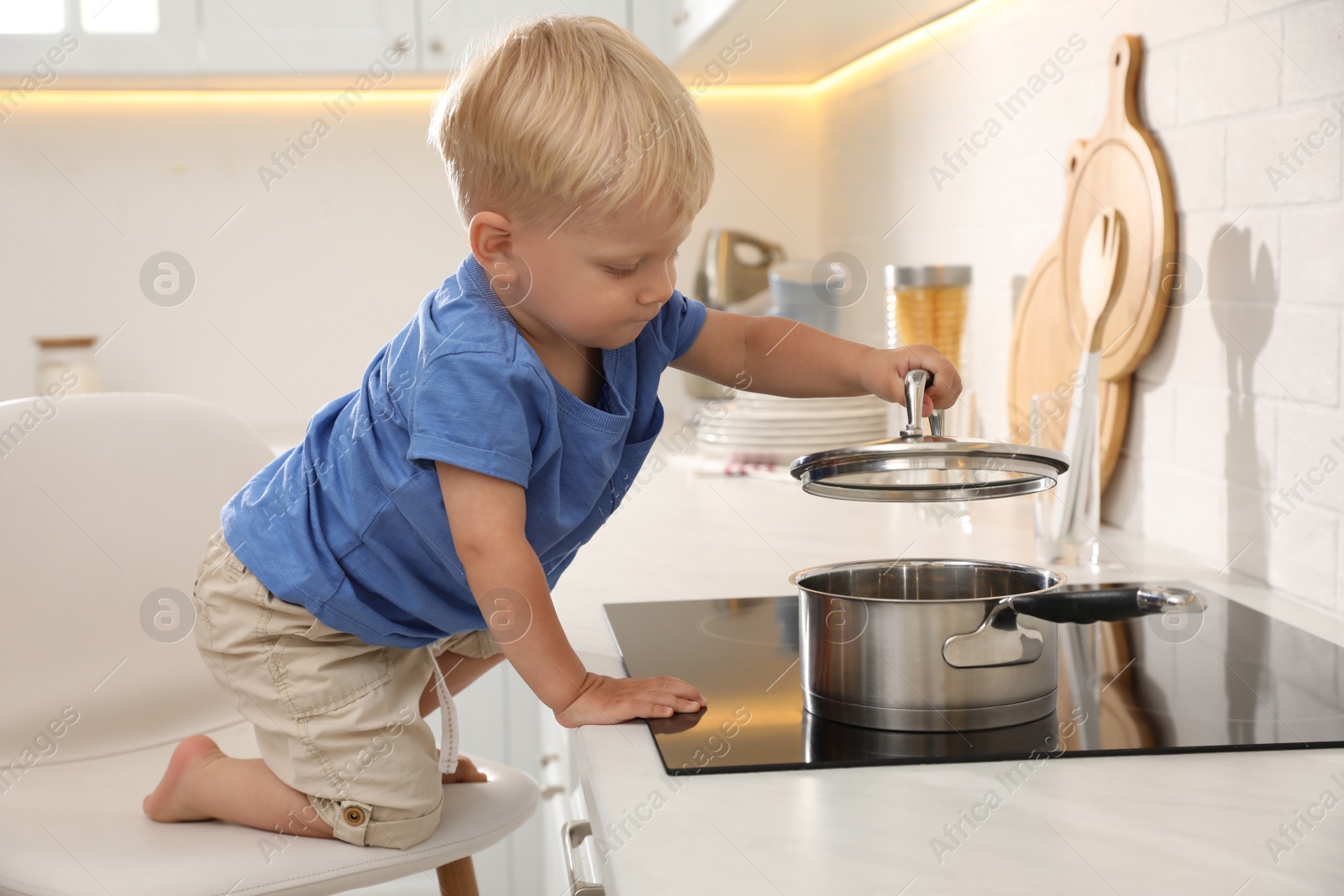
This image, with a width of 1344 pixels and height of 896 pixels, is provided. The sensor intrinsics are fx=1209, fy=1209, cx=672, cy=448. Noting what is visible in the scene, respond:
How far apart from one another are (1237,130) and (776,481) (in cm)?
81

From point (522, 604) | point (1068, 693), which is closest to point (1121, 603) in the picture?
point (1068, 693)

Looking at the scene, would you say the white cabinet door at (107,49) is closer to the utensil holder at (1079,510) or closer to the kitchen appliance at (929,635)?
the utensil holder at (1079,510)

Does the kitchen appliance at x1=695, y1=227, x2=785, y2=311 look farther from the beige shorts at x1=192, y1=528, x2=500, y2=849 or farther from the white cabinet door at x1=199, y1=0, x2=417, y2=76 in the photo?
the beige shorts at x1=192, y1=528, x2=500, y2=849

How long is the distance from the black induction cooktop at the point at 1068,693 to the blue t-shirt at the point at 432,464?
0.14 metres

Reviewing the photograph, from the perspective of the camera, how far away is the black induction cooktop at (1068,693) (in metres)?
0.68

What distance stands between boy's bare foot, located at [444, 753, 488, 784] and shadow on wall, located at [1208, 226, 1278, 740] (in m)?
0.71

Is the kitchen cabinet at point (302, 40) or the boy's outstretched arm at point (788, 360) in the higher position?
the kitchen cabinet at point (302, 40)

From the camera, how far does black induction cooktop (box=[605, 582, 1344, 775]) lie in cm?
68

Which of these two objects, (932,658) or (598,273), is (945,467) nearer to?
(932,658)

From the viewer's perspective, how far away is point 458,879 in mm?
1035

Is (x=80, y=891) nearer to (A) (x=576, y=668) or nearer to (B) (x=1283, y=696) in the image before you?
(A) (x=576, y=668)

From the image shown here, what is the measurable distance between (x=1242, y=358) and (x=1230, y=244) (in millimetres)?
104

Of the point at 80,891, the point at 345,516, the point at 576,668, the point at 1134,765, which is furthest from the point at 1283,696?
the point at 80,891

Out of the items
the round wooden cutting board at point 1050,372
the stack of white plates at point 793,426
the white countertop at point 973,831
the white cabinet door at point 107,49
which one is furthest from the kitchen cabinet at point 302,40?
the white countertop at point 973,831
